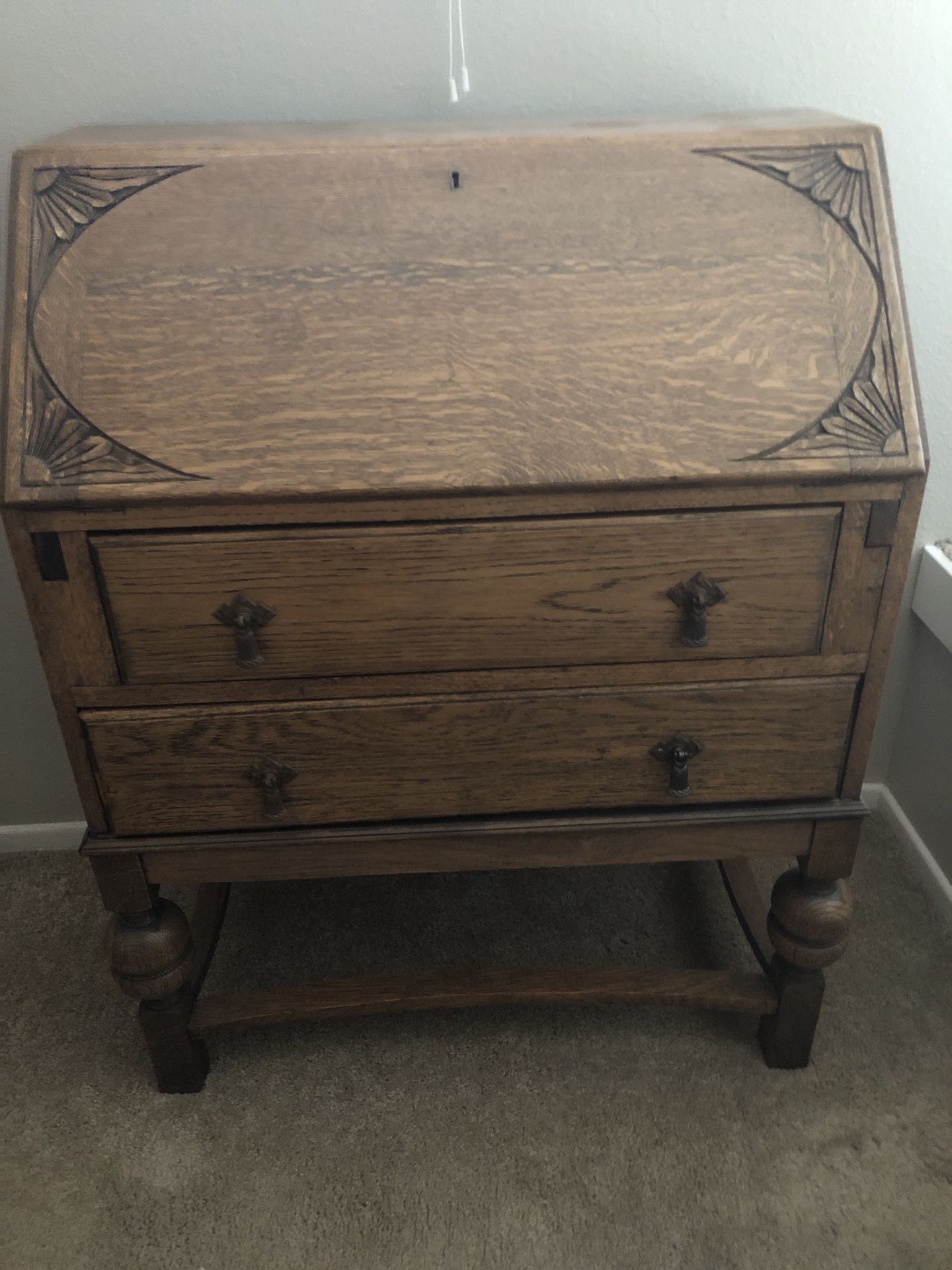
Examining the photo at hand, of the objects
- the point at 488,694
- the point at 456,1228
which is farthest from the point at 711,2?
the point at 456,1228

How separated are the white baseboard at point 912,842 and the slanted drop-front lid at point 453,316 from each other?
0.93 metres

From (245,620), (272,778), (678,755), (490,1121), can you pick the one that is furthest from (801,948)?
(245,620)

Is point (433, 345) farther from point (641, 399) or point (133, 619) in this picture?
point (133, 619)

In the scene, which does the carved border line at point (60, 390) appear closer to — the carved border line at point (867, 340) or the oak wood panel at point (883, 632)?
the carved border line at point (867, 340)

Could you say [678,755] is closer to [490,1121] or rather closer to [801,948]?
[801,948]

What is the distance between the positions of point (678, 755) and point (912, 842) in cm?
84

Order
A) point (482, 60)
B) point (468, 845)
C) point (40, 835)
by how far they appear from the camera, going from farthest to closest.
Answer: point (40, 835)
point (482, 60)
point (468, 845)

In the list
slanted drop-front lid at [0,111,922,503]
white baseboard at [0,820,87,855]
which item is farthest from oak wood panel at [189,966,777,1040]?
slanted drop-front lid at [0,111,922,503]

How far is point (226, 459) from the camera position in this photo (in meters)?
0.89

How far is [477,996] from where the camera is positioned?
1261 millimetres

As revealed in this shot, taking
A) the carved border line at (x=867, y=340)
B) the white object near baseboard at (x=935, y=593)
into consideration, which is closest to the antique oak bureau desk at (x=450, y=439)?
the carved border line at (x=867, y=340)

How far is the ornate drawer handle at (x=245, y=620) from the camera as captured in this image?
3.08 ft

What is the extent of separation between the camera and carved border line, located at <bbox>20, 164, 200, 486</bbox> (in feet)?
2.90

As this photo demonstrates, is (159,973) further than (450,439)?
Yes
